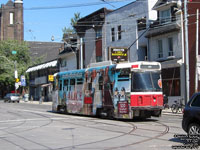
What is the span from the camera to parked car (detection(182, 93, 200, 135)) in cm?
947

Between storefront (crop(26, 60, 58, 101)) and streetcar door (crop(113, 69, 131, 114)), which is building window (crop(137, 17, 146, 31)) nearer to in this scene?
streetcar door (crop(113, 69, 131, 114))

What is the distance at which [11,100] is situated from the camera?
53938 millimetres

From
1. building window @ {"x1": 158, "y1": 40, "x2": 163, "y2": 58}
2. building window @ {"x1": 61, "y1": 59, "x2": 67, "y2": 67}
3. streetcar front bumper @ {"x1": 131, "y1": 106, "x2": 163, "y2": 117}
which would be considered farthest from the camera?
building window @ {"x1": 61, "y1": 59, "x2": 67, "y2": 67}

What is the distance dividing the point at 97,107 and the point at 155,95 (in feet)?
14.0

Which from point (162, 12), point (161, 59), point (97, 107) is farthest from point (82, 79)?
point (162, 12)

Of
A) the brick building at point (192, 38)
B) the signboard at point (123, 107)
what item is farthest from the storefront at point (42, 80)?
the signboard at point (123, 107)

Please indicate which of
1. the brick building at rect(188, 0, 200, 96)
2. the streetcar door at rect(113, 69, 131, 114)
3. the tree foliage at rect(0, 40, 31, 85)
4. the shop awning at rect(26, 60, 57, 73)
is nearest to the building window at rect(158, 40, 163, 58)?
the brick building at rect(188, 0, 200, 96)

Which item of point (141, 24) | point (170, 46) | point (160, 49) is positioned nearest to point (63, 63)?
point (141, 24)

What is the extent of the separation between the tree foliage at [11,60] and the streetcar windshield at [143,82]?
5196cm

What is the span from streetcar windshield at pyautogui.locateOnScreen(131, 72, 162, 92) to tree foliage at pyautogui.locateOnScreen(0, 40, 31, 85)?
52.0 metres

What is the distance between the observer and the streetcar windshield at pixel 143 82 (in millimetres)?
16859

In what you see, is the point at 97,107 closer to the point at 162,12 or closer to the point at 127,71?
the point at 127,71

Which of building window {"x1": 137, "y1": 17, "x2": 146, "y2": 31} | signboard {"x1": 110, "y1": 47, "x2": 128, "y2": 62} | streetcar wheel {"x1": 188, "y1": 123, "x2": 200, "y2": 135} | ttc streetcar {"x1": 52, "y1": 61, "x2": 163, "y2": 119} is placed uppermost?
building window {"x1": 137, "y1": 17, "x2": 146, "y2": 31}

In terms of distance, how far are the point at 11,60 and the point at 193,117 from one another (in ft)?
203
